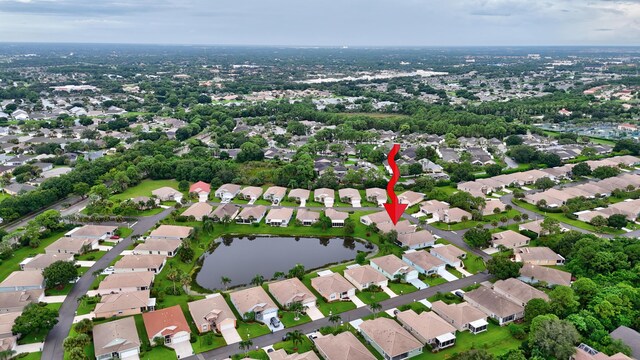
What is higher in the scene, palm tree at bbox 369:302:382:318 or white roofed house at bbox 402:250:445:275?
white roofed house at bbox 402:250:445:275

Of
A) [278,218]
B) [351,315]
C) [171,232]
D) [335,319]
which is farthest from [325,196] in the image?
[335,319]

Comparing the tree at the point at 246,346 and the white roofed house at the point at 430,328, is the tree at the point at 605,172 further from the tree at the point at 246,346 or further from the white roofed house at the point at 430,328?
the tree at the point at 246,346

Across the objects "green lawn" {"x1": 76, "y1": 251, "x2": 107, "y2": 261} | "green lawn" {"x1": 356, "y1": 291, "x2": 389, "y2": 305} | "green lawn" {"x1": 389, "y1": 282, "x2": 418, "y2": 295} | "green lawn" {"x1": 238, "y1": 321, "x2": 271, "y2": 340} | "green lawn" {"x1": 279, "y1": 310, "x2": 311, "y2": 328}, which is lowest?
"green lawn" {"x1": 238, "y1": 321, "x2": 271, "y2": 340}

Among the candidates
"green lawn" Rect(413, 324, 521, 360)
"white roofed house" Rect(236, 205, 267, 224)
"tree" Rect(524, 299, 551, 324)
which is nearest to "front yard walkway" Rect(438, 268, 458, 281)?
"green lawn" Rect(413, 324, 521, 360)

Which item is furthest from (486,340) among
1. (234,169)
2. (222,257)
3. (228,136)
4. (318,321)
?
(228,136)

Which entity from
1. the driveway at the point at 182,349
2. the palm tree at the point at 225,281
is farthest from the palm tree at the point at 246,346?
the palm tree at the point at 225,281

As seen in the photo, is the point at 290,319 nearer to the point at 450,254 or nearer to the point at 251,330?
the point at 251,330

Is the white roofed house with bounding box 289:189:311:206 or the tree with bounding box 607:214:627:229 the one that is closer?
the tree with bounding box 607:214:627:229

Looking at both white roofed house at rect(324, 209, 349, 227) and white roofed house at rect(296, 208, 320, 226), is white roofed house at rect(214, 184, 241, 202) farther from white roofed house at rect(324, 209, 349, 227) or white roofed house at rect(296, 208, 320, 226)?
white roofed house at rect(324, 209, 349, 227)
